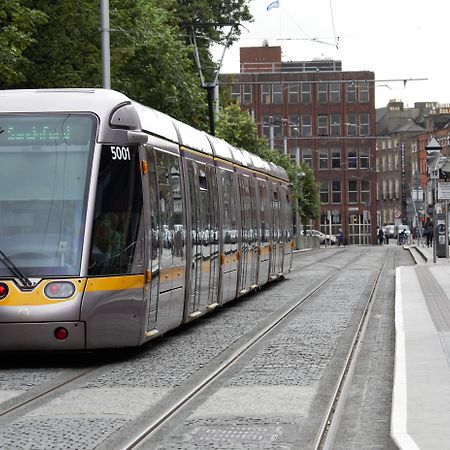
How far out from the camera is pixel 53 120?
577 inches

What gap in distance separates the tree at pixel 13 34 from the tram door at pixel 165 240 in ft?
26.8

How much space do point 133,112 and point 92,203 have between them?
1384mm

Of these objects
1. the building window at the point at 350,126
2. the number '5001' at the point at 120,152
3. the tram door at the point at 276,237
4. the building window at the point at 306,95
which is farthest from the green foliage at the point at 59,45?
the building window at the point at 306,95

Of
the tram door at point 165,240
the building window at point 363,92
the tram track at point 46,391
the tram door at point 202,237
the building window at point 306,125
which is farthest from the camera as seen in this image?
the building window at point 306,125

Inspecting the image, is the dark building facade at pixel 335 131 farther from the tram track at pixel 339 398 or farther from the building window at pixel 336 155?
the tram track at pixel 339 398

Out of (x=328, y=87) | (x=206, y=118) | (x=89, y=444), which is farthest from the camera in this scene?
(x=328, y=87)

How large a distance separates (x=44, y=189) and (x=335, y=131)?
411ft

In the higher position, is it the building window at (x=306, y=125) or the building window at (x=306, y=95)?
the building window at (x=306, y=95)

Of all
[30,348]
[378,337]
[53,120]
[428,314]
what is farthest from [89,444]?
[428,314]

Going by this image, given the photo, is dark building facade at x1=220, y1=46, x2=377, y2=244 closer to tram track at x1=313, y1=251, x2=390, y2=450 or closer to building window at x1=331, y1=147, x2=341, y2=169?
building window at x1=331, y1=147, x2=341, y2=169

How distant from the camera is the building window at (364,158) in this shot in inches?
5448

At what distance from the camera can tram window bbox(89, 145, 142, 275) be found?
14195mm

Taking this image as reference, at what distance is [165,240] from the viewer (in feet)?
53.1

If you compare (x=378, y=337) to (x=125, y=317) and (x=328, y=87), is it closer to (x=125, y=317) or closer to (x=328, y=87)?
(x=125, y=317)
